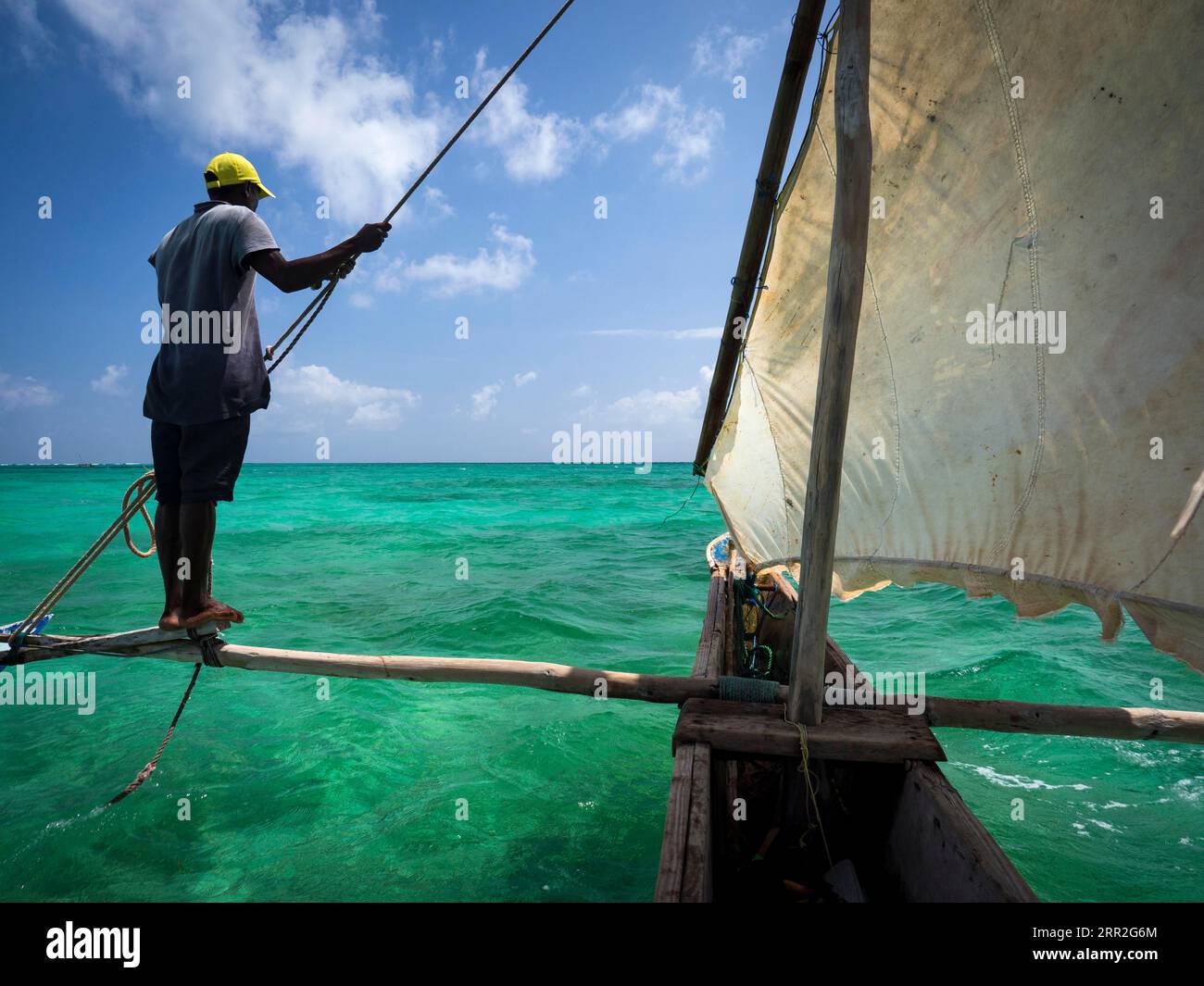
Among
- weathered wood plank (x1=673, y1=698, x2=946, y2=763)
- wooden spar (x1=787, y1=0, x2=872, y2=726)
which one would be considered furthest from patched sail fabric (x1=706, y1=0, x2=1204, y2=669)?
weathered wood plank (x1=673, y1=698, x2=946, y2=763)

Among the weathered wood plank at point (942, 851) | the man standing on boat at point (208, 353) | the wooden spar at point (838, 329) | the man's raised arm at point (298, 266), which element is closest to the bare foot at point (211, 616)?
the man standing on boat at point (208, 353)

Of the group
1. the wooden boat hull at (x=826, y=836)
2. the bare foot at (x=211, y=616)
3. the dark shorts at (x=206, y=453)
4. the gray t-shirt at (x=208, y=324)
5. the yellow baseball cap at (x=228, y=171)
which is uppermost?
the yellow baseball cap at (x=228, y=171)

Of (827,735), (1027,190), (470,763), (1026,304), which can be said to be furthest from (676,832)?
(470,763)

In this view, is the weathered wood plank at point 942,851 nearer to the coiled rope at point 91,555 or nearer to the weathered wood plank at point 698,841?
the weathered wood plank at point 698,841

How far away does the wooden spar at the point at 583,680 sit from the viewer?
121 inches

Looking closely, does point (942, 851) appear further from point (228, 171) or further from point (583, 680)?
point (228, 171)

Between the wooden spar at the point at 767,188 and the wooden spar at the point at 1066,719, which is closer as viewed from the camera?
the wooden spar at the point at 1066,719

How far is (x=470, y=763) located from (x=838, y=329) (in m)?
5.63

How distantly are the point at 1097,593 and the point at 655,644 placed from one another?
7.43 m

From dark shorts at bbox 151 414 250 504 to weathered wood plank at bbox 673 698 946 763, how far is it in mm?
2563

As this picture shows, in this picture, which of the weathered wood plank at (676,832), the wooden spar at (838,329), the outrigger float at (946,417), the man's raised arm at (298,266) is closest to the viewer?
the weathered wood plank at (676,832)

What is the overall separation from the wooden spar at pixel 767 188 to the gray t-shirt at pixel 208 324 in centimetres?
298
